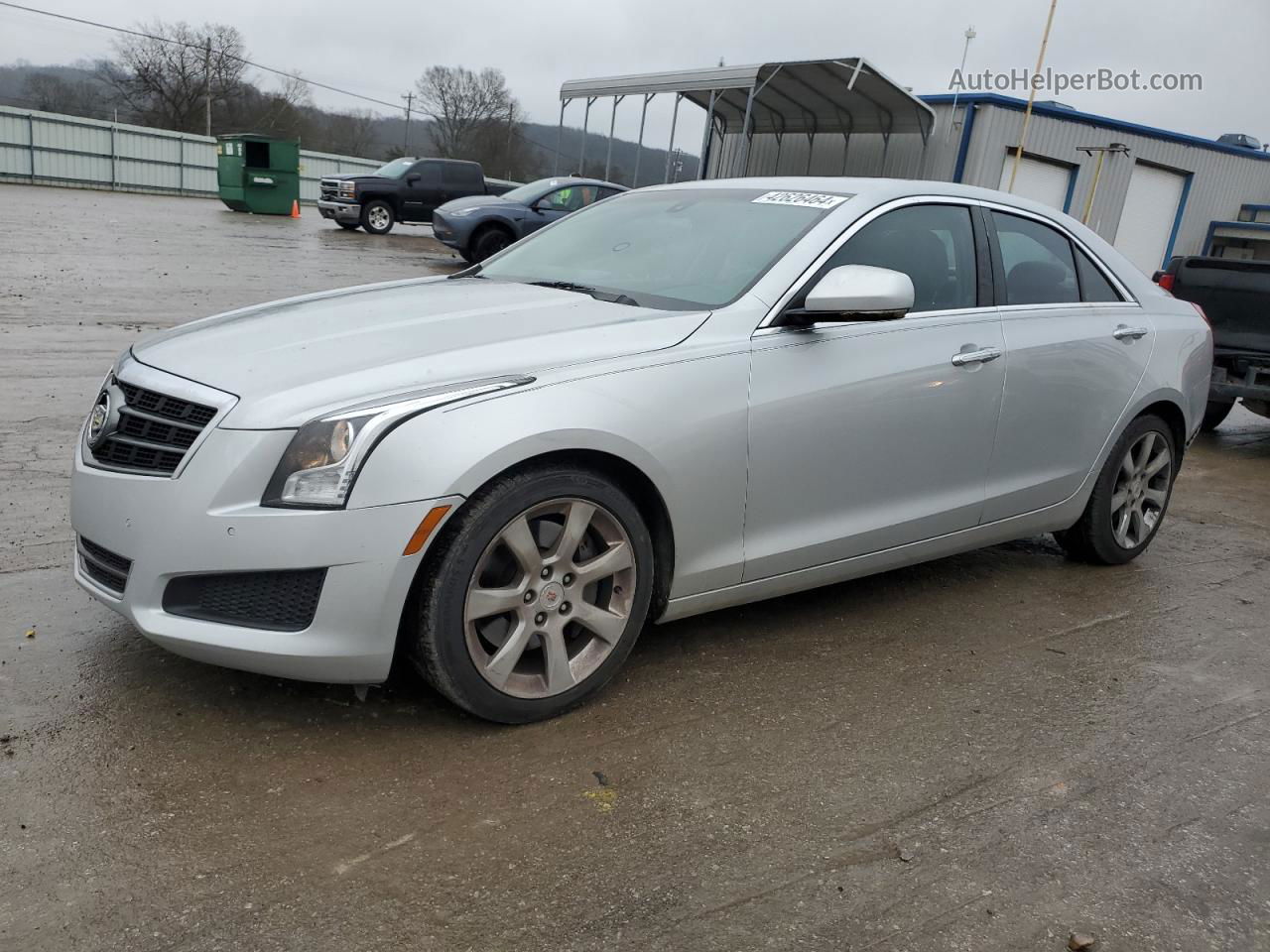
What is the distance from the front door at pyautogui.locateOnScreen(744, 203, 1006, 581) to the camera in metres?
3.53

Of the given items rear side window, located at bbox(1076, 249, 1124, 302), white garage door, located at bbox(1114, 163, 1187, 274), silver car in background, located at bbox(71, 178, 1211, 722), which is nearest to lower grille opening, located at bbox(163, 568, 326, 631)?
silver car in background, located at bbox(71, 178, 1211, 722)

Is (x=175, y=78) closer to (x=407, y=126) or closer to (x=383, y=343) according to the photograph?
(x=407, y=126)

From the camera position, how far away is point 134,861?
245 cm

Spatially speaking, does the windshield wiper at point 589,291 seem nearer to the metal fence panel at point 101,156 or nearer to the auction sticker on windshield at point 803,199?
the auction sticker on windshield at point 803,199

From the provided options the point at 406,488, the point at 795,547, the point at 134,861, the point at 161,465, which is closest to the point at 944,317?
the point at 795,547

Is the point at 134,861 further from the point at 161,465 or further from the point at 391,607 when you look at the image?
the point at 161,465

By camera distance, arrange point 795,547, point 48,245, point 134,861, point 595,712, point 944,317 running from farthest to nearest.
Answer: point 48,245
point 944,317
point 795,547
point 595,712
point 134,861

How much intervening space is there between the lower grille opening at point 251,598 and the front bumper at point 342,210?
22552 millimetres

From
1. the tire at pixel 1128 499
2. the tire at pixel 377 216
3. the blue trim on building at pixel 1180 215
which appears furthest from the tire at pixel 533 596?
the blue trim on building at pixel 1180 215

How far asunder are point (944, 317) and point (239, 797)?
2.92m

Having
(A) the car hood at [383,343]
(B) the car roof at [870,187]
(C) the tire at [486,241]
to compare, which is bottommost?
(C) the tire at [486,241]

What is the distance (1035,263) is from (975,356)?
784 millimetres

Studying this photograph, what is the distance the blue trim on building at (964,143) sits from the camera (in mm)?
20688

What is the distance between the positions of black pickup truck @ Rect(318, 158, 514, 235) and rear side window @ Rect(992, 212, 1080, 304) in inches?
819
